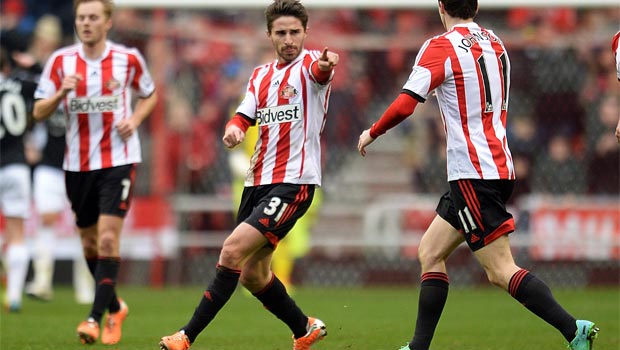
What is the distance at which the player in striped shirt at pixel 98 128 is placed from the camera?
786 centimetres

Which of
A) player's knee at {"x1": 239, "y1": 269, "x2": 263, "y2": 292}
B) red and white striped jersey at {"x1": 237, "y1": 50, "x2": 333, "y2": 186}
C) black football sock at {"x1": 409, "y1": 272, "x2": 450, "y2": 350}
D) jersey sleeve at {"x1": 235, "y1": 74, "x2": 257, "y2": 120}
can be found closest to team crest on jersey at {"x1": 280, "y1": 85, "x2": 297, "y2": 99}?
red and white striped jersey at {"x1": 237, "y1": 50, "x2": 333, "y2": 186}

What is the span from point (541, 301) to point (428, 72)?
4.30 ft

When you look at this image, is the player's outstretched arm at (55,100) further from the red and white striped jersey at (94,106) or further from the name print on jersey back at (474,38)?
the name print on jersey back at (474,38)

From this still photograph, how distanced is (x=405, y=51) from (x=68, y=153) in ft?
26.2

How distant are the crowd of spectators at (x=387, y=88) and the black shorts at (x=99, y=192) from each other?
670 cm

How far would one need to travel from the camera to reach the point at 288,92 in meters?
6.71

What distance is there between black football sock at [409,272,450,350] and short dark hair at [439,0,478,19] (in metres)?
1.40

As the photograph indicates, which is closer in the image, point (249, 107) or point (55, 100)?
point (249, 107)

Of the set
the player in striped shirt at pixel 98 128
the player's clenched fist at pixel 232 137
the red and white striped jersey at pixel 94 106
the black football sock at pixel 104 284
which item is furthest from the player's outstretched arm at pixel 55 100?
the player's clenched fist at pixel 232 137

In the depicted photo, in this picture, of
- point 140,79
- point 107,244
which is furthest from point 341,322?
point 140,79

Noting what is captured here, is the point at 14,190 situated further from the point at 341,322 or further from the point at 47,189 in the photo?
the point at 341,322

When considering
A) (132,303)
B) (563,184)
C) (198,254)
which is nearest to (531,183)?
(563,184)

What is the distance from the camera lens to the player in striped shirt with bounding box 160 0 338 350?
661 cm

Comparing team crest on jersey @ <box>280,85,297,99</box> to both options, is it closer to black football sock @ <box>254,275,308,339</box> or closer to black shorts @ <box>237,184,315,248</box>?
black shorts @ <box>237,184,315,248</box>
